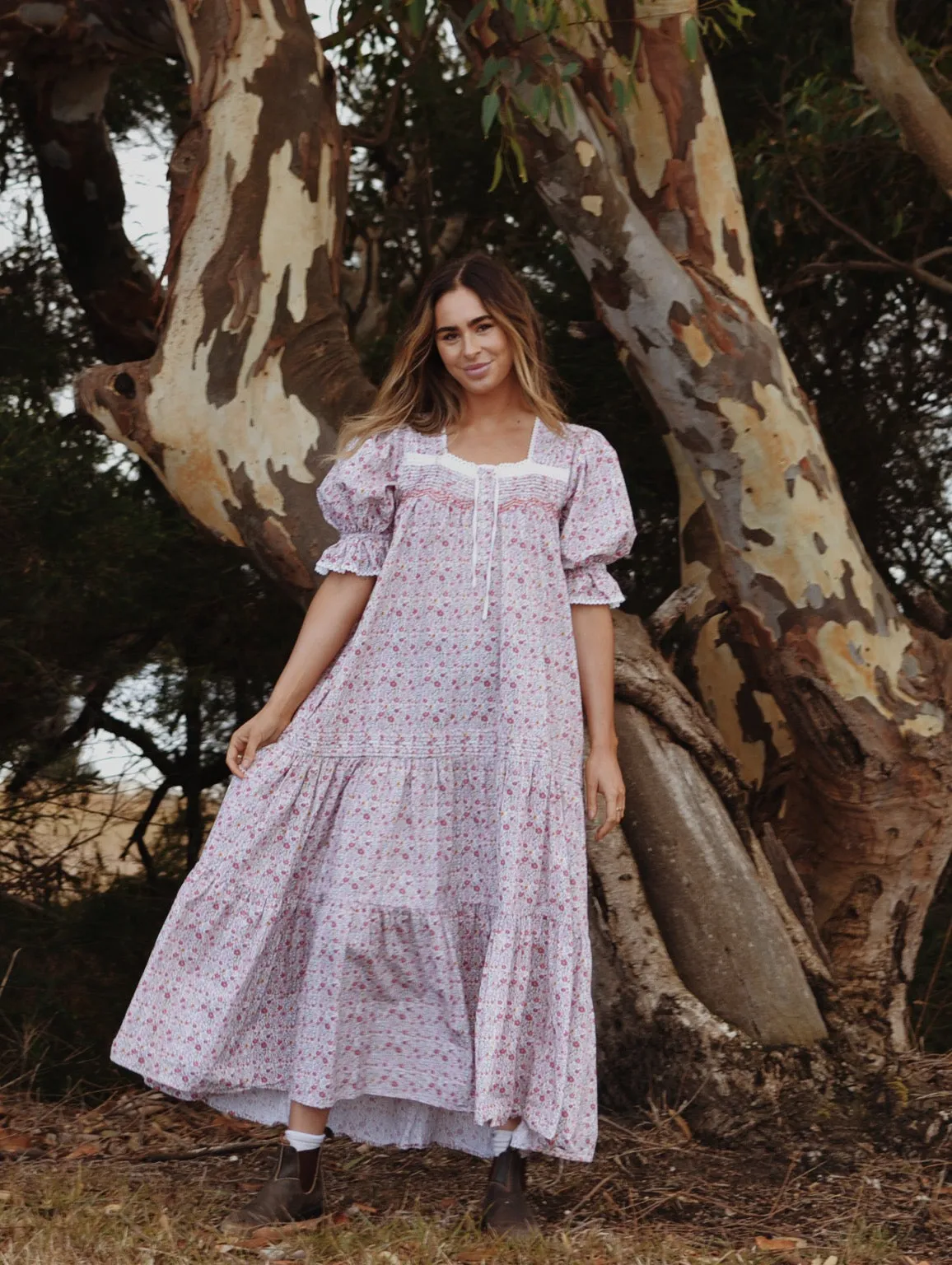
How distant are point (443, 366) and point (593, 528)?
0.49m

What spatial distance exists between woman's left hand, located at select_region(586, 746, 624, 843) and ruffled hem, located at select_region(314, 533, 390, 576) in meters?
0.58

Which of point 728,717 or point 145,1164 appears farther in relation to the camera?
point 728,717

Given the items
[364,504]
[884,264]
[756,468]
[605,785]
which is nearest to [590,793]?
[605,785]

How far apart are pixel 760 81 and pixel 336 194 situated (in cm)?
272

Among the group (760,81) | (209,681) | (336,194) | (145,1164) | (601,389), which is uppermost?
(760,81)

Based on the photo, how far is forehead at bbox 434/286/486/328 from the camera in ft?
10.9

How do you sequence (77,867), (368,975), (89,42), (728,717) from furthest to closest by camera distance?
(77,867), (89,42), (728,717), (368,975)

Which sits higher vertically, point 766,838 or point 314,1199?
point 766,838

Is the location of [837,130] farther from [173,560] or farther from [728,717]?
[173,560]

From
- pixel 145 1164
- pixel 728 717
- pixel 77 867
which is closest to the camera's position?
pixel 145 1164

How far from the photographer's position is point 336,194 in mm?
4570

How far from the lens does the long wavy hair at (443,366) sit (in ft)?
11.0

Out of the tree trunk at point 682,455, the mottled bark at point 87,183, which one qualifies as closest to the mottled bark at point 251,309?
the tree trunk at point 682,455

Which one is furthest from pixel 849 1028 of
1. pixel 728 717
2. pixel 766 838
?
Result: pixel 728 717
